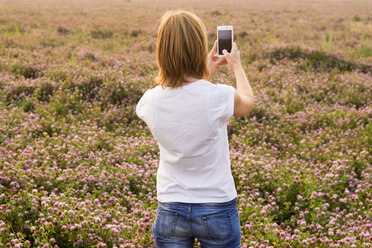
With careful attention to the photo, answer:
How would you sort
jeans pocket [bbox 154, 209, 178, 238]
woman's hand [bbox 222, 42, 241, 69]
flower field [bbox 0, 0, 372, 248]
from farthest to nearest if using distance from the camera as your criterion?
flower field [bbox 0, 0, 372, 248]
woman's hand [bbox 222, 42, 241, 69]
jeans pocket [bbox 154, 209, 178, 238]

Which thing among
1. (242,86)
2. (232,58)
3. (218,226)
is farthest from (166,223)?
(232,58)

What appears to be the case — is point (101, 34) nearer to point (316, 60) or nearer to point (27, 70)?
point (27, 70)

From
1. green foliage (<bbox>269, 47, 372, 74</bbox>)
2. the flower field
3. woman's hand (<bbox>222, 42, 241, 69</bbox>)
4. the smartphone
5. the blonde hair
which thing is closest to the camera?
the blonde hair

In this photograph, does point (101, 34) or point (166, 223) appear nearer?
point (166, 223)

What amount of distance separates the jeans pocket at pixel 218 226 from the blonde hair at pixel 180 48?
76cm

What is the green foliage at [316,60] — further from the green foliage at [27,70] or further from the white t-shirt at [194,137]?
the white t-shirt at [194,137]

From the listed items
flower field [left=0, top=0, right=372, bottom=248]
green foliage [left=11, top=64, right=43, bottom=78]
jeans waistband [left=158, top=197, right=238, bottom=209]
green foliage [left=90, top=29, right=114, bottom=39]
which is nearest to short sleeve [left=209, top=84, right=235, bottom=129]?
jeans waistband [left=158, top=197, right=238, bottom=209]

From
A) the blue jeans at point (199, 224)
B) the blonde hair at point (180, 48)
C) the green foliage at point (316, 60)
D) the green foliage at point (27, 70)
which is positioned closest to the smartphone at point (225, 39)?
the blonde hair at point (180, 48)

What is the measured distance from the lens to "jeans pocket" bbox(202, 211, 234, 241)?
219cm

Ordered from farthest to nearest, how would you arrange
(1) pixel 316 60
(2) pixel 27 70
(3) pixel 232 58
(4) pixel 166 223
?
(1) pixel 316 60
(2) pixel 27 70
(3) pixel 232 58
(4) pixel 166 223

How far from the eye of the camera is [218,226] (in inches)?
86.5

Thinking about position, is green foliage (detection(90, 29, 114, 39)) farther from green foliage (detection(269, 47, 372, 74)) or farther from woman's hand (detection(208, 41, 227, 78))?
woman's hand (detection(208, 41, 227, 78))

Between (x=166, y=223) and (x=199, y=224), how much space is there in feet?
0.67

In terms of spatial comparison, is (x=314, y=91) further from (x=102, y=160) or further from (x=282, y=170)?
(x=102, y=160)
